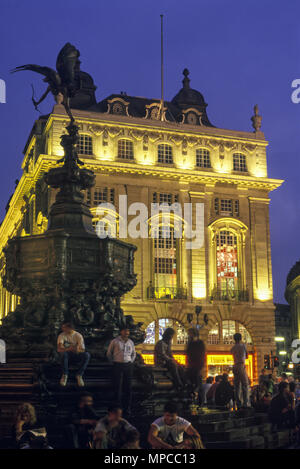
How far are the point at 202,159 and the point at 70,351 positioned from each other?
44.1 meters

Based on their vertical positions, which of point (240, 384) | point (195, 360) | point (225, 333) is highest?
point (225, 333)

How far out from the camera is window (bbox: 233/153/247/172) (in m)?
56.6

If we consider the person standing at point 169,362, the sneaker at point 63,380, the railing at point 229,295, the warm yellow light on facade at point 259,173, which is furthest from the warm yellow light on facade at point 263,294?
the sneaker at point 63,380

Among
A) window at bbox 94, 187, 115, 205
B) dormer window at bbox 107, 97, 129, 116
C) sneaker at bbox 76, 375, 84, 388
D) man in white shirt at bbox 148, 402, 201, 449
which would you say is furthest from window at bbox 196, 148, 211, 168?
man in white shirt at bbox 148, 402, 201, 449

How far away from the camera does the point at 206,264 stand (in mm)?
53031

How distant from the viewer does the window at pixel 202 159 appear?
55.2 m

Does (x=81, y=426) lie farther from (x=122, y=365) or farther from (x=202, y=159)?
(x=202, y=159)

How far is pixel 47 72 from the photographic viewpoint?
1719 centimetres

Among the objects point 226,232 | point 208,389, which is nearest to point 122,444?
point 208,389

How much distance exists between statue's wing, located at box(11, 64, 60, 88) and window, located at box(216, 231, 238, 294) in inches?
1489

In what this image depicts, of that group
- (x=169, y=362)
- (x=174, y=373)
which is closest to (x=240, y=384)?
(x=174, y=373)

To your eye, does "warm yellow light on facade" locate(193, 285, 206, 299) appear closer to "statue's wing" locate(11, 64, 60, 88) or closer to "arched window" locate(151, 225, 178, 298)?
"arched window" locate(151, 225, 178, 298)

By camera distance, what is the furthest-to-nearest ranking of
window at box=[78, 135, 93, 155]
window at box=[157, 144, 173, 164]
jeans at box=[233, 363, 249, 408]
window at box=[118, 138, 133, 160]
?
1. window at box=[157, 144, 173, 164]
2. window at box=[118, 138, 133, 160]
3. window at box=[78, 135, 93, 155]
4. jeans at box=[233, 363, 249, 408]
